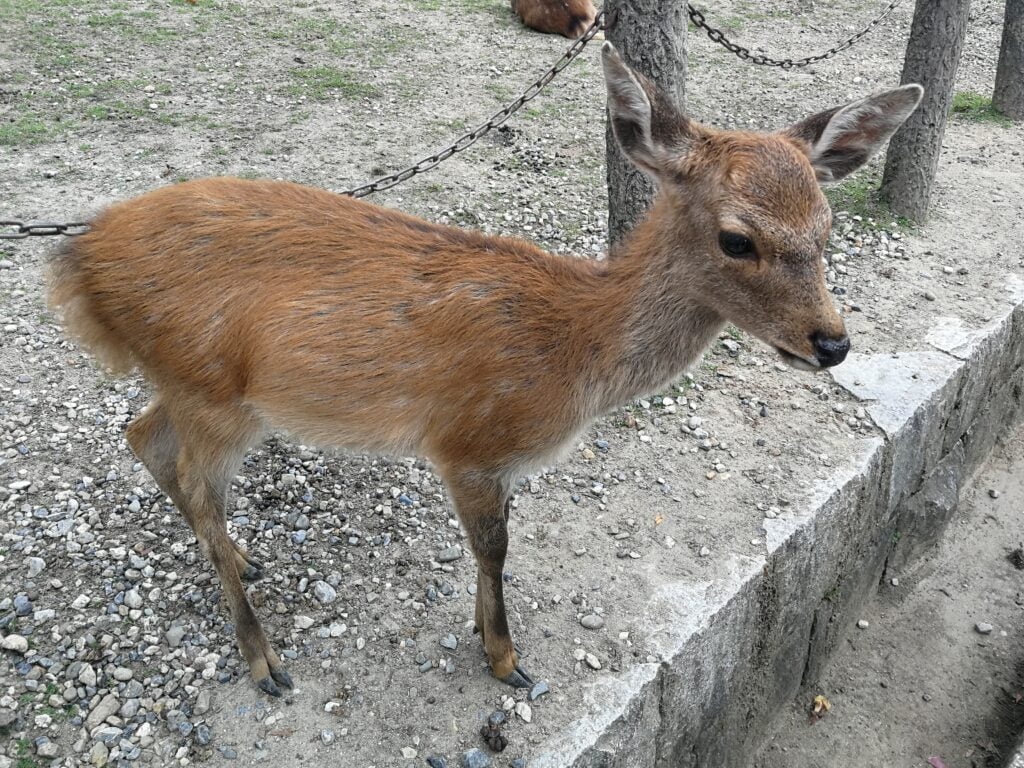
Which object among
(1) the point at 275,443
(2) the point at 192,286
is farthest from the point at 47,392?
(2) the point at 192,286

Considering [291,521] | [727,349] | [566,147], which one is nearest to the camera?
[291,521]

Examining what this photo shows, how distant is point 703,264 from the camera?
2.73 m

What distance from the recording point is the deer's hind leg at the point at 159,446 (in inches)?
132

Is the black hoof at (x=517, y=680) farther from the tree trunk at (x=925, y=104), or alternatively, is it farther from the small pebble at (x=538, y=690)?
the tree trunk at (x=925, y=104)

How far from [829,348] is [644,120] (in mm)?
950

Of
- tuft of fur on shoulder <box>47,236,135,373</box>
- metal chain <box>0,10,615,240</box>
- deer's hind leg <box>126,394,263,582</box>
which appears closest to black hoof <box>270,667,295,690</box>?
deer's hind leg <box>126,394,263,582</box>

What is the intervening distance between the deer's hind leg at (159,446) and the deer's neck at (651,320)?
1743 millimetres

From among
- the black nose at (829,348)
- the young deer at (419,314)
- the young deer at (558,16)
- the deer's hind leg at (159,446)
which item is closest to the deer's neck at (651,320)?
the young deer at (419,314)

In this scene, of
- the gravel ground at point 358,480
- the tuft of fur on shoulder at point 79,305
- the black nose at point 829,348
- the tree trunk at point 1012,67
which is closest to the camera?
the black nose at point 829,348

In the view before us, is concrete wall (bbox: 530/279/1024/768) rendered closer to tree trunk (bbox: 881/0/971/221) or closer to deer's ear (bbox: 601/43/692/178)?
tree trunk (bbox: 881/0/971/221)

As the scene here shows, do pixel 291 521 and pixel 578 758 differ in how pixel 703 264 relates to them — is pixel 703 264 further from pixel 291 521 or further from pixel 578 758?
pixel 291 521

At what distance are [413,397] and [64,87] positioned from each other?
655 cm

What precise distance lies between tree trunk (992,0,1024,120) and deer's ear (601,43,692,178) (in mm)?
7510

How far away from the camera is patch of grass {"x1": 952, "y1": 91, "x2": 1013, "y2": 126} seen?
28.2 ft
